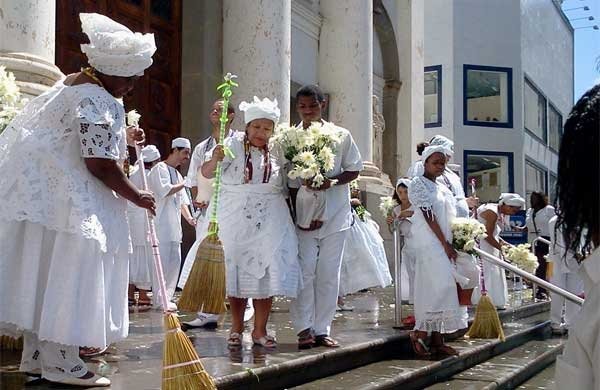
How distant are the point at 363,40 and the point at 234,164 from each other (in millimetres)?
8270

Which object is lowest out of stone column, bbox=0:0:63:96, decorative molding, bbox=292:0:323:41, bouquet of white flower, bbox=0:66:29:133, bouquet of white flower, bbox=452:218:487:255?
bouquet of white flower, bbox=452:218:487:255

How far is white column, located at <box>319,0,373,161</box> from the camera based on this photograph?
43.8 feet

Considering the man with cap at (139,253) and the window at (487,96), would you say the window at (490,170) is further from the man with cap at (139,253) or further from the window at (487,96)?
the man with cap at (139,253)

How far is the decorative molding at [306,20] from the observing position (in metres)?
13.5

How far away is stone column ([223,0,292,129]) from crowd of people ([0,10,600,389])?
2.56 meters

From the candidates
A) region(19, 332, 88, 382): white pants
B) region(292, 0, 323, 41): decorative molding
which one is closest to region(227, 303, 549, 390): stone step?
region(19, 332, 88, 382): white pants

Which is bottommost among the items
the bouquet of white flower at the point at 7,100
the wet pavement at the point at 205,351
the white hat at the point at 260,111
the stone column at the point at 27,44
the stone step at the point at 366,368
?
Result: the stone step at the point at 366,368

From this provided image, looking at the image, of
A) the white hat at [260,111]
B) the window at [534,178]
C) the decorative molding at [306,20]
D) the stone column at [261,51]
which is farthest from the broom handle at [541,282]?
the window at [534,178]

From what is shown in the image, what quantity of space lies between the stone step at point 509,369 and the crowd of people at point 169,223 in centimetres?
43

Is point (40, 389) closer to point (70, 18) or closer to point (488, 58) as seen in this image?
point (70, 18)

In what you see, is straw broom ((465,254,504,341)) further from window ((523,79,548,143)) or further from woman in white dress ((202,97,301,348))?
window ((523,79,548,143))

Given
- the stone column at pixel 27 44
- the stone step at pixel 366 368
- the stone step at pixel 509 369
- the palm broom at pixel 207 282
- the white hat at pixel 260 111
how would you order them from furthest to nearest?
1. the stone column at pixel 27 44
2. the stone step at pixel 509 369
3. the white hat at pixel 260 111
4. the palm broom at pixel 207 282
5. the stone step at pixel 366 368

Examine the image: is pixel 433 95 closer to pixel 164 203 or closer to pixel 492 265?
pixel 492 265

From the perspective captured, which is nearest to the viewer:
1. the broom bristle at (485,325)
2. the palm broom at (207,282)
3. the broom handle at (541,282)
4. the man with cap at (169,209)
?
the broom handle at (541,282)
